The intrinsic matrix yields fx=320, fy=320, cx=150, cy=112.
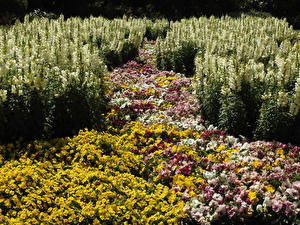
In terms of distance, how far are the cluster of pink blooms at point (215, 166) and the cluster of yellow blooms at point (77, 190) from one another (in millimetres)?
383

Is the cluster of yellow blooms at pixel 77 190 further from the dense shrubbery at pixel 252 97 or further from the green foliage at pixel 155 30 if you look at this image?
the green foliage at pixel 155 30

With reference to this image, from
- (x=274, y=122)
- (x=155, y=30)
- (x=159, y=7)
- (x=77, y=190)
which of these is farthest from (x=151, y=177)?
(x=159, y=7)

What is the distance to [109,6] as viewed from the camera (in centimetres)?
2359

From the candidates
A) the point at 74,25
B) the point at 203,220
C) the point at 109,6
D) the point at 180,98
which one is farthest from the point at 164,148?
the point at 109,6

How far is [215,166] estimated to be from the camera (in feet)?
17.4

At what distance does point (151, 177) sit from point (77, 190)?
1.48 metres

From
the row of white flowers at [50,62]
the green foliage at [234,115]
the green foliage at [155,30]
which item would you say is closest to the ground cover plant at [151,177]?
the green foliage at [234,115]

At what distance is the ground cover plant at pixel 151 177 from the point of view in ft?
13.7

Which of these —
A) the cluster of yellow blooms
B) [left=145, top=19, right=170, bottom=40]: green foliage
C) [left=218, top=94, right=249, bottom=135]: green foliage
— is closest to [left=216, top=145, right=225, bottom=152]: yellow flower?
[left=218, top=94, right=249, bottom=135]: green foliage

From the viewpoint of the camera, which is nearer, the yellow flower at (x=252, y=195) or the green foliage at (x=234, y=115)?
the yellow flower at (x=252, y=195)

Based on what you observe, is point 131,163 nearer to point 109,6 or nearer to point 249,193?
point 249,193

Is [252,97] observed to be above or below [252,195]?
above

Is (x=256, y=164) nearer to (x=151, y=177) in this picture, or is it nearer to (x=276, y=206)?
(x=276, y=206)

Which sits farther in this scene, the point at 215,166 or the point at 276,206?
the point at 215,166
